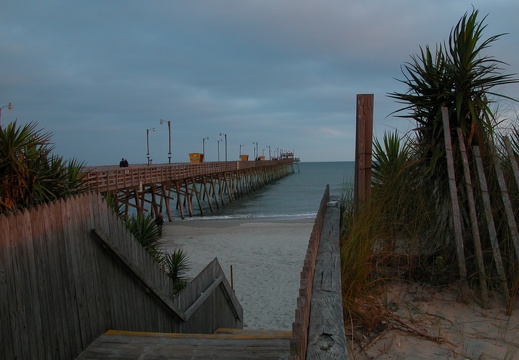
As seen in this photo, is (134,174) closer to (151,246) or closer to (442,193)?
(151,246)

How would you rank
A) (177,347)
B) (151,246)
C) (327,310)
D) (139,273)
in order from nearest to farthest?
(327,310), (177,347), (139,273), (151,246)

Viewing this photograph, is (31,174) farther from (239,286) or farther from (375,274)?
(239,286)

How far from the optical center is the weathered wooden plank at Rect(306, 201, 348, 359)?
1830 millimetres

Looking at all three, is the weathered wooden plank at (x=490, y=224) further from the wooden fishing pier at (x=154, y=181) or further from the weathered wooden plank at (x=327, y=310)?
the wooden fishing pier at (x=154, y=181)

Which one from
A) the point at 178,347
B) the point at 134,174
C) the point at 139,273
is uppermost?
the point at 134,174

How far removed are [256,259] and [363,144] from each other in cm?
1034

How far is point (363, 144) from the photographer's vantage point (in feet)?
15.4

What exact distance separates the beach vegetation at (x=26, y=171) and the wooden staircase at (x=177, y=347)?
1.40 m

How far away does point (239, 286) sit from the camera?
11.1 metres

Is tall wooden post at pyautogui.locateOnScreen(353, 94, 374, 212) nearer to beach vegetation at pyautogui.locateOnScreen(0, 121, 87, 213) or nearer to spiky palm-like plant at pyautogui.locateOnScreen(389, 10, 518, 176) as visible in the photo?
spiky palm-like plant at pyautogui.locateOnScreen(389, 10, 518, 176)

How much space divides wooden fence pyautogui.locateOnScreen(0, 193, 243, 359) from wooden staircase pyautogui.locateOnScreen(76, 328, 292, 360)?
16 cm

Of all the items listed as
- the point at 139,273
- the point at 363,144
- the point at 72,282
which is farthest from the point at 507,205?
the point at 72,282

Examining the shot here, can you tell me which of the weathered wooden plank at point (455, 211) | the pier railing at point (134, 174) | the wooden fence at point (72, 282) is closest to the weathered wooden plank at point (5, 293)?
the wooden fence at point (72, 282)

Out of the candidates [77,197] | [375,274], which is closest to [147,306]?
[77,197]
